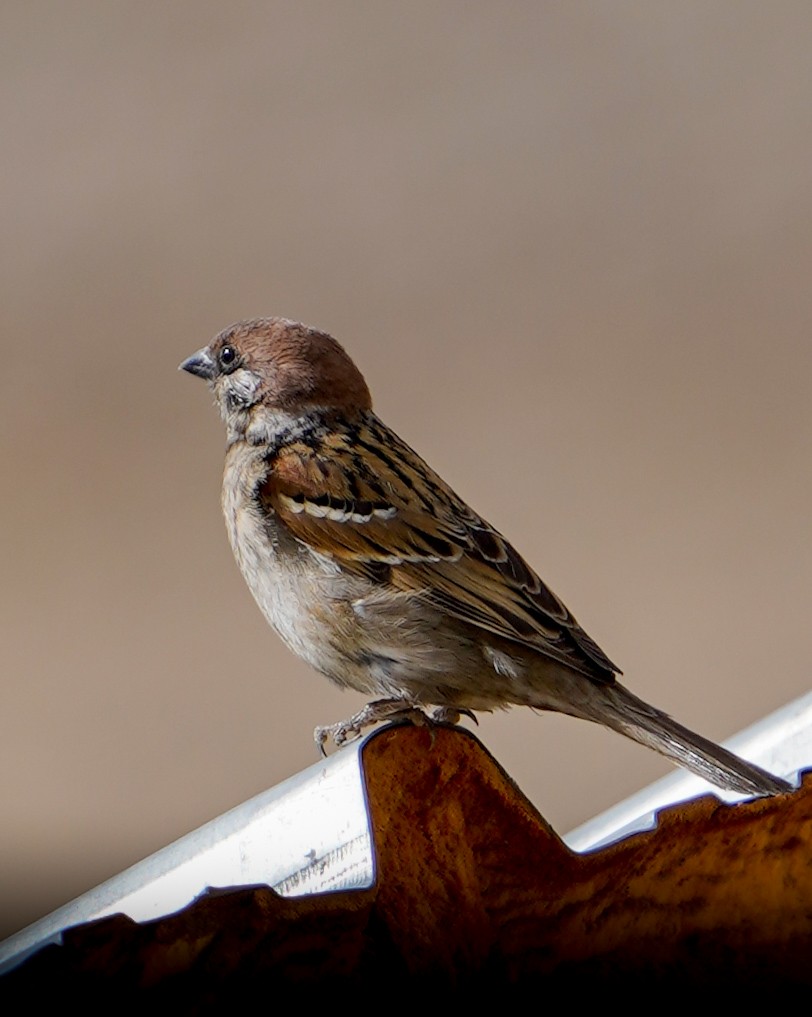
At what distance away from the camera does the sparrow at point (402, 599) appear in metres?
2.39

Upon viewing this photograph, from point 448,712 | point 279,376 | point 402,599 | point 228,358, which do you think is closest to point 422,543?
point 402,599

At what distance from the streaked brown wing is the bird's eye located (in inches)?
11.6

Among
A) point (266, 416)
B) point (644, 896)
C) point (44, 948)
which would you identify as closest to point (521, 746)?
point (266, 416)

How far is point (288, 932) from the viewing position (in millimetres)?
1114

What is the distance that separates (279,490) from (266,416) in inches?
9.8

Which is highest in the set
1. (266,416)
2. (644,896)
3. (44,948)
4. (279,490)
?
(266,416)

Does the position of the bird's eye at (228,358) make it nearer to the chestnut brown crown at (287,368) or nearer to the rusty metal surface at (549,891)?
the chestnut brown crown at (287,368)

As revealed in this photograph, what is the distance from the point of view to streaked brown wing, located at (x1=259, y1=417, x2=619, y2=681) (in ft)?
7.85

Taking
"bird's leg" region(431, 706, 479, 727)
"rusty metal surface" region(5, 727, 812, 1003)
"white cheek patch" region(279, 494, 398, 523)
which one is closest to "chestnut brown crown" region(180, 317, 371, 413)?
"white cheek patch" region(279, 494, 398, 523)

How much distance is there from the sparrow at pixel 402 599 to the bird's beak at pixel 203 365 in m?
0.30

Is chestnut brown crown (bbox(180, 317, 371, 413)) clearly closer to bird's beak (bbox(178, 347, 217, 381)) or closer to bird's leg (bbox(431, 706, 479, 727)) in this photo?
bird's beak (bbox(178, 347, 217, 381))

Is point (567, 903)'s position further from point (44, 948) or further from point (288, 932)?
point (44, 948)

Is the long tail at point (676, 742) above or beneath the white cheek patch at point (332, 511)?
beneath

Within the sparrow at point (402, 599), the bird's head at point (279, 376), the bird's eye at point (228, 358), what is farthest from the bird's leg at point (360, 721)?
the bird's eye at point (228, 358)
